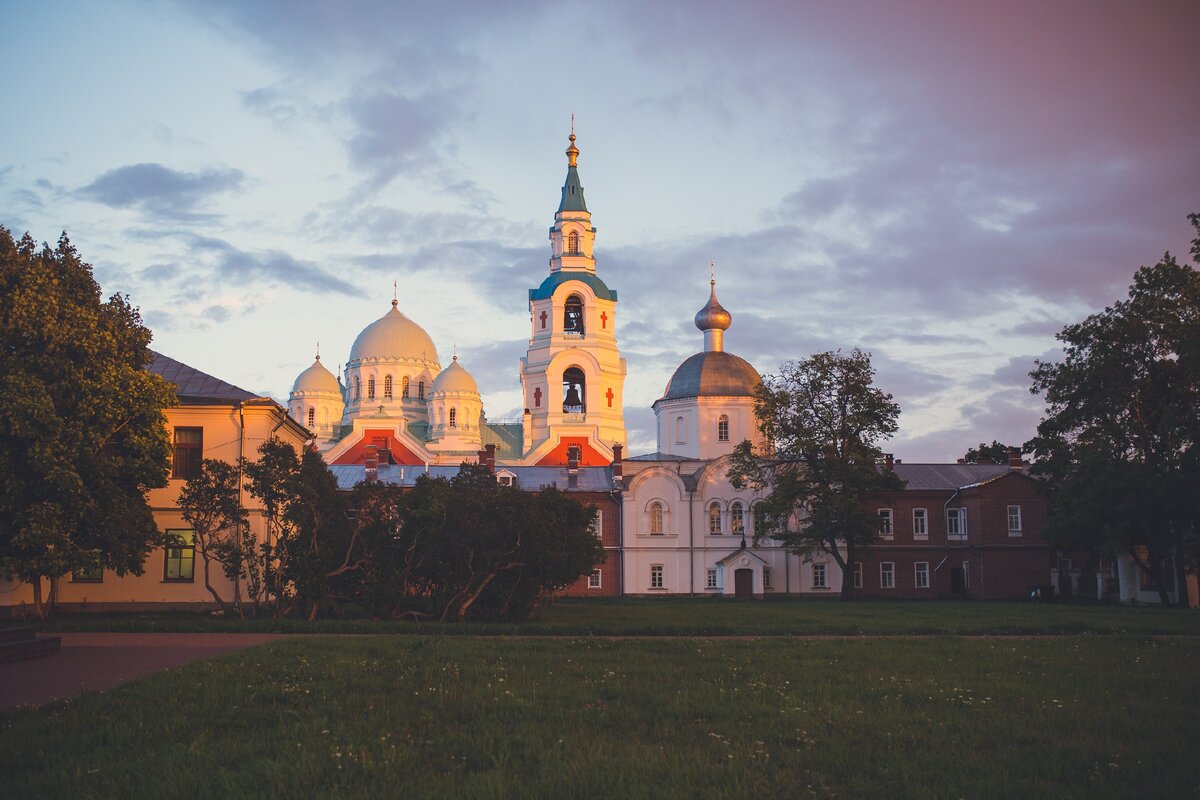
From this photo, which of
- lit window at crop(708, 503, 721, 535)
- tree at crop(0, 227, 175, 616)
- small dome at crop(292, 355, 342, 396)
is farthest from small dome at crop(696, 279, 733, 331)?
tree at crop(0, 227, 175, 616)

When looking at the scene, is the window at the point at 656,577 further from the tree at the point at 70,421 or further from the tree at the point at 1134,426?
the tree at the point at 70,421

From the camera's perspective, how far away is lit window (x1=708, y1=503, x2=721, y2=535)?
54750 mm

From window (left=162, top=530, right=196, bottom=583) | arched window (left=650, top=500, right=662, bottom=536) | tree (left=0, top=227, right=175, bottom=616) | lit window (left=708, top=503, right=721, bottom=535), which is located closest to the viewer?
tree (left=0, top=227, right=175, bottom=616)

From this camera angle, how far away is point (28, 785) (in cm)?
926

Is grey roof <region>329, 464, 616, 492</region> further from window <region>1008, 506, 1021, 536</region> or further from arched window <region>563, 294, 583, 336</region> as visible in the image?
arched window <region>563, 294, 583, 336</region>

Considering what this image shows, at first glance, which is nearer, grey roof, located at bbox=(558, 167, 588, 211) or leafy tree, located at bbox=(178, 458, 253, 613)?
leafy tree, located at bbox=(178, 458, 253, 613)

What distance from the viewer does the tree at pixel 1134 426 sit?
132 feet

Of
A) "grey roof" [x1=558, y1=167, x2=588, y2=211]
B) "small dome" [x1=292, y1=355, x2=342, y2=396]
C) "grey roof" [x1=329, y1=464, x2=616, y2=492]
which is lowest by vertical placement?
"grey roof" [x1=329, y1=464, x2=616, y2=492]

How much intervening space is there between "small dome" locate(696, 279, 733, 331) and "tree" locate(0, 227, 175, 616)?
4480 centimetres

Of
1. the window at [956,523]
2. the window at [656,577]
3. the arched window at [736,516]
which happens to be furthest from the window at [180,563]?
the window at [956,523]

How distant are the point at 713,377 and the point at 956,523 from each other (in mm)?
16156

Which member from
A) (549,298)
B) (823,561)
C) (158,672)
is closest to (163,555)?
(158,672)

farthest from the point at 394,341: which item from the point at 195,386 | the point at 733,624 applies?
the point at 733,624

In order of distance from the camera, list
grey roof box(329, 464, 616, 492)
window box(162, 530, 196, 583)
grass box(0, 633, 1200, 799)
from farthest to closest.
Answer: grey roof box(329, 464, 616, 492) → window box(162, 530, 196, 583) → grass box(0, 633, 1200, 799)
